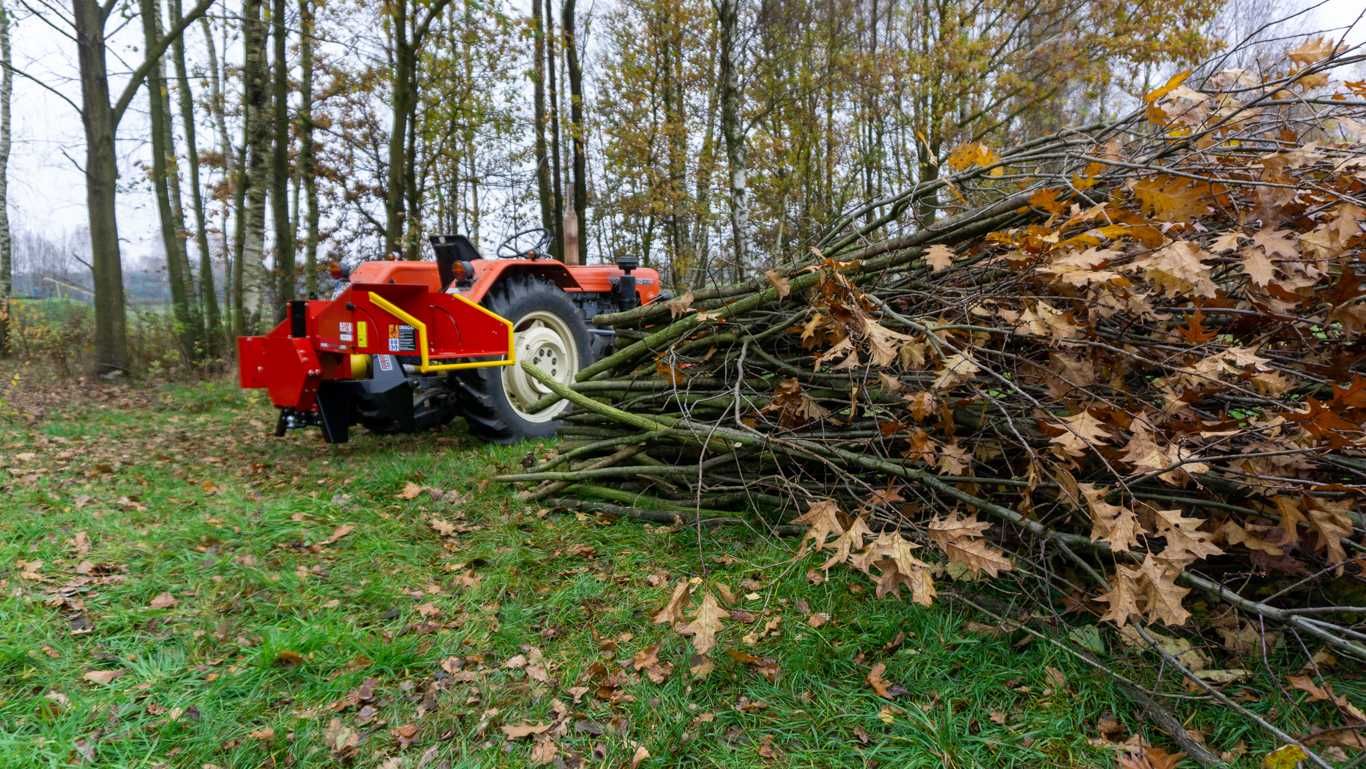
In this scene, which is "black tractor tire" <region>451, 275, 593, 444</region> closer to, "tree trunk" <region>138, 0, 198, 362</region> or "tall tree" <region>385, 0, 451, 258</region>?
"tall tree" <region>385, 0, 451, 258</region>

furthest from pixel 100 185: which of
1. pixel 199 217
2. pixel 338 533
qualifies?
pixel 338 533

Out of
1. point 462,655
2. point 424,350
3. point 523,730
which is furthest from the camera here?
point 424,350

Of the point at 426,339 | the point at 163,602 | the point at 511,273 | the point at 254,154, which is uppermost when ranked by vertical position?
the point at 254,154

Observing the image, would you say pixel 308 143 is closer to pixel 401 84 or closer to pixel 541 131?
pixel 401 84

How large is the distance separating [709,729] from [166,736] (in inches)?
64.3

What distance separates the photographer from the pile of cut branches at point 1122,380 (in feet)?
7.45

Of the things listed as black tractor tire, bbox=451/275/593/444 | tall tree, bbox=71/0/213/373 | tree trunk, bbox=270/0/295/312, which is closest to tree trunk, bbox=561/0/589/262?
tree trunk, bbox=270/0/295/312

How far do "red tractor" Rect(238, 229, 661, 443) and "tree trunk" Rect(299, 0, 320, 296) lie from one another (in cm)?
672

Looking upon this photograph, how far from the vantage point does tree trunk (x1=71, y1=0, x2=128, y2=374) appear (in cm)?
895

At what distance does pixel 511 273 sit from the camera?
5.80 metres

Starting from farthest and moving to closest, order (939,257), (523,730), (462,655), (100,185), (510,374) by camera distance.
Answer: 1. (100,185)
2. (510,374)
3. (939,257)
4. (462,655)
5. (523,730)

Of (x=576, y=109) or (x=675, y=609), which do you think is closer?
(x=675, y=609)

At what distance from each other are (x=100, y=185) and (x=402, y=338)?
7296mm

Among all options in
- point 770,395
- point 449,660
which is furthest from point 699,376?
point 449,660
